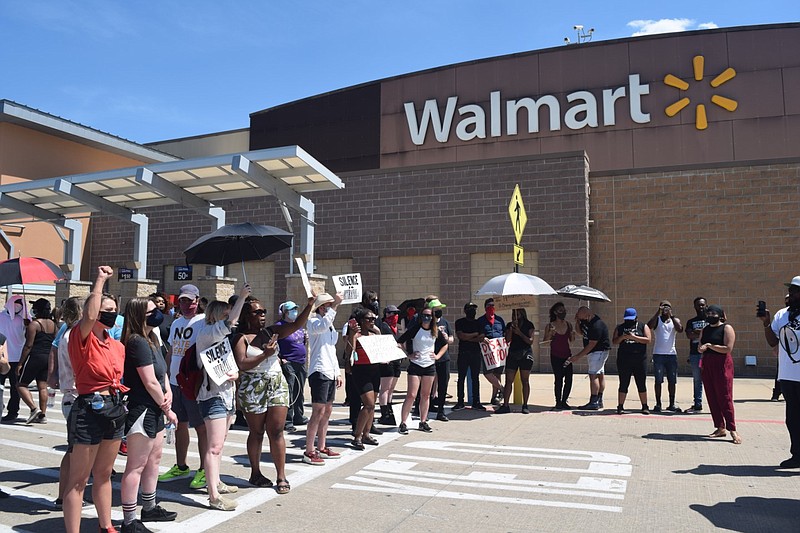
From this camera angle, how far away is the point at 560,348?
1141 centimetres

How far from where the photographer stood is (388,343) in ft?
27.1

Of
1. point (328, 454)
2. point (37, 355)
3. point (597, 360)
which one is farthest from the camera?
point (597, 360)

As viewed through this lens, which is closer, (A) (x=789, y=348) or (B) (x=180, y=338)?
(B) (x=180, y=338)

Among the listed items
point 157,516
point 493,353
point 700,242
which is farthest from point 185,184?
point 700,242

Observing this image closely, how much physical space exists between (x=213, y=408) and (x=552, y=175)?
1458cm

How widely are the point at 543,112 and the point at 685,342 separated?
10.1 metres

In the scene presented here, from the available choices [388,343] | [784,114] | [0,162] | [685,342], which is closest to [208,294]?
[388,343]

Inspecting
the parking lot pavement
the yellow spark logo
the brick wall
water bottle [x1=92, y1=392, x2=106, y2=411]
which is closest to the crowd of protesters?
water bottle [x1=92, y1=392, x2=106, y2=411]

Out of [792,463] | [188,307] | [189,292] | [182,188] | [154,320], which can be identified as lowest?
[792,463]

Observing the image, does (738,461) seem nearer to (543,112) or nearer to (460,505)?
(460,505)

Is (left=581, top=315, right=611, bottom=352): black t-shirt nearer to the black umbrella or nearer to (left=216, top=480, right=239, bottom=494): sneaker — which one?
the black umbrella

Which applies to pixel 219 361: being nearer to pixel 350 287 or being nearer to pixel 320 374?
pixel 320 374

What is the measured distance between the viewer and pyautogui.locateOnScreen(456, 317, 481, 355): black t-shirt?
11109 mm

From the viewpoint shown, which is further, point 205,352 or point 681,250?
point 681,250
